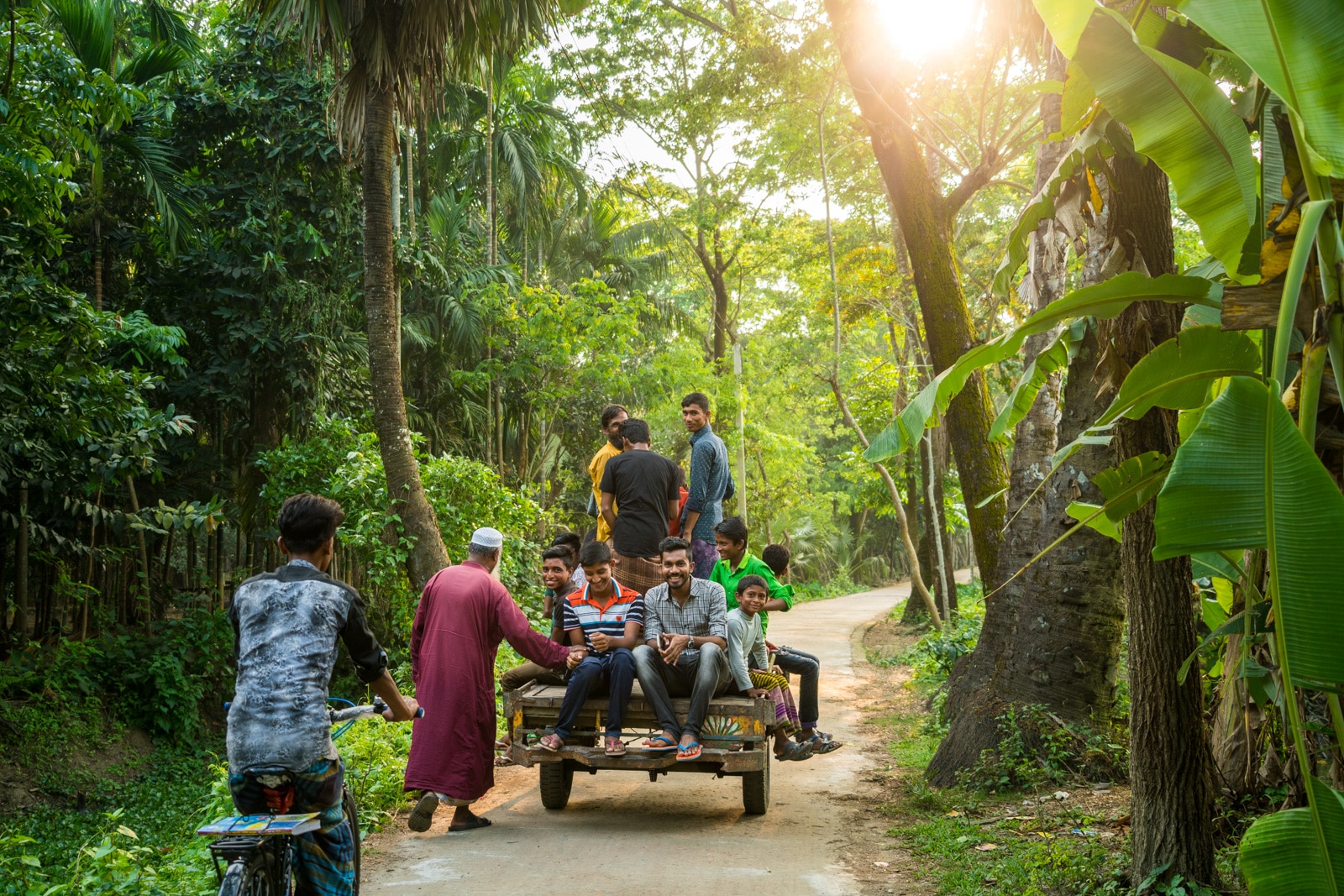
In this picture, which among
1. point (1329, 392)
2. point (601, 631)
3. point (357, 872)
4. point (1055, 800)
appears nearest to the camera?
point (1329, 392)

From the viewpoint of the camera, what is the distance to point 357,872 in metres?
3.91

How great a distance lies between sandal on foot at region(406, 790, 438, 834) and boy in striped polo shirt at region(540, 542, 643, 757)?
744mm

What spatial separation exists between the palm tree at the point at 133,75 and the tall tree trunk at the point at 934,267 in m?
8.07

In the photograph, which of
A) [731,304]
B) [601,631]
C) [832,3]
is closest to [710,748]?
[601,631]

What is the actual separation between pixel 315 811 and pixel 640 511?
499 cm

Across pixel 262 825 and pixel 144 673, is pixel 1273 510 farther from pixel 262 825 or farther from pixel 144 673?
pixel 144 673

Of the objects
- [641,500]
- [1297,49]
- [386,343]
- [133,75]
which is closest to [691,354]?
[133,75]

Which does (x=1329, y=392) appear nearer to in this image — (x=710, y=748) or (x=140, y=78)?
(x=710, y=748)

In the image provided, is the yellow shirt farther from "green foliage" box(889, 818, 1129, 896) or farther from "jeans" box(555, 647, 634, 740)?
"green foliage" box(889, 818, 1129, 896)

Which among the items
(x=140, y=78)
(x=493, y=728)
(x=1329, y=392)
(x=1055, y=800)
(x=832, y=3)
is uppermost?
(x=140, y=78)

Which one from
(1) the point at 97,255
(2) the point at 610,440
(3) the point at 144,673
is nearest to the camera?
(2) the point at 610,440

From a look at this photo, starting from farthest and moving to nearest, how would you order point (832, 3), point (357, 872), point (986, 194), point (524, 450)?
point (986, 194)
point (524, 450)
point (832, 3)
point (357, 872)

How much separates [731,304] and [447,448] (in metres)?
14.1

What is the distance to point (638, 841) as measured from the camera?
6.18 metres
